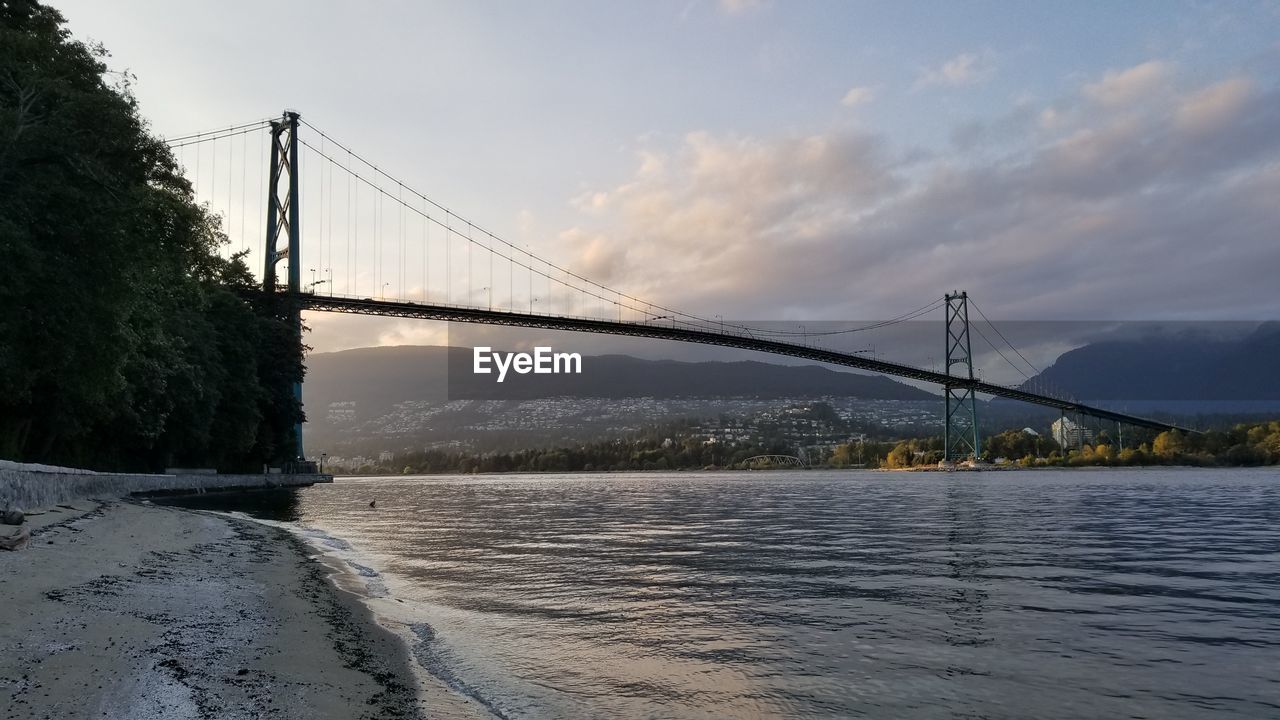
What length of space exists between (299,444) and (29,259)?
57.9 m

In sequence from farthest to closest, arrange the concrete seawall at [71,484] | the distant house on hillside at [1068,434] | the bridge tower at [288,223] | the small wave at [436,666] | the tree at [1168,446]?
the distant house on hillside at [1068,434] → the tree at [1168,446] → the bridge tower at [288,223] → the concrete seawall at [71,484] → the small wave at [436,666]

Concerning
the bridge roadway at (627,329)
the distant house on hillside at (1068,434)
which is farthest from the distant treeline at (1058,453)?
the bridge roadway at (627,329)

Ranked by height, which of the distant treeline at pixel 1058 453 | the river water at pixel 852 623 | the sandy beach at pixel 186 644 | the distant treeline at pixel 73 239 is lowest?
the distant treeline at pixel 1058 453

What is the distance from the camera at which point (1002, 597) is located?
11.2 metres

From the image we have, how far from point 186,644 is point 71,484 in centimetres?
2009

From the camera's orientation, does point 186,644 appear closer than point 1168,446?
Yes

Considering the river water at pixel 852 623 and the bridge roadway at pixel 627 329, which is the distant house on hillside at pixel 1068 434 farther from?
the river water at pixel 852 623

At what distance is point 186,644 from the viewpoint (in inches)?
278

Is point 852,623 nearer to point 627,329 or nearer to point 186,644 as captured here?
point 186,644

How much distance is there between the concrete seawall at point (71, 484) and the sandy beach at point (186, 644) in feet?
12.9

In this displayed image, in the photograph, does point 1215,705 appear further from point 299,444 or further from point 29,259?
point 299,444

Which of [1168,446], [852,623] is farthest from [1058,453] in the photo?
[852,623]

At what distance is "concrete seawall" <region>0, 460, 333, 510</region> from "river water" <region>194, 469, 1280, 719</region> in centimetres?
672

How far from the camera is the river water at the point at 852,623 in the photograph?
6629 mm
